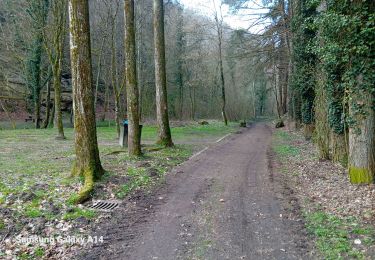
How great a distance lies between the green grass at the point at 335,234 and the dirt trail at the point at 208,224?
0.24 meters

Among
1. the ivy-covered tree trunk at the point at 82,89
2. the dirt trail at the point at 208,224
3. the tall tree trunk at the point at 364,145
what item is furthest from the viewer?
the ivy-covered tree trunk at the point at 82,89

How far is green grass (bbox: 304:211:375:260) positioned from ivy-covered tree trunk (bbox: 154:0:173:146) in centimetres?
845

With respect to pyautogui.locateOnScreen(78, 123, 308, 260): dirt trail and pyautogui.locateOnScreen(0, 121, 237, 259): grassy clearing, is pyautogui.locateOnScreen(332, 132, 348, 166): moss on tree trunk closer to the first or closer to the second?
pyautogui.locateOnScreen(78, 123, 308, 260): dirt trail

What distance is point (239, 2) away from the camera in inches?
960

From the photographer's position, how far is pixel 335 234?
4555 millimetres

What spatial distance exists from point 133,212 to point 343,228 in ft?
11.5

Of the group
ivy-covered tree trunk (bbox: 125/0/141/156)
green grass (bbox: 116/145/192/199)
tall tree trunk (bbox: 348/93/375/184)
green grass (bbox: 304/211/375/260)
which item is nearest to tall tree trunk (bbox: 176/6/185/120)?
green grass (bbox: 116/145/192/199)

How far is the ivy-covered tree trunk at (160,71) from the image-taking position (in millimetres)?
12828

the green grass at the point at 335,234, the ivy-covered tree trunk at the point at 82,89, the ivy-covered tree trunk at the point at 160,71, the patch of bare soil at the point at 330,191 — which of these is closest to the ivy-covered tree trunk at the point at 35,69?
the ivy-covered tree trunk at the point at 160,71

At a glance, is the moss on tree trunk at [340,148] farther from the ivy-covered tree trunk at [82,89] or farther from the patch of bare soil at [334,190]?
the ivy-covered tree trunk at [82,89]

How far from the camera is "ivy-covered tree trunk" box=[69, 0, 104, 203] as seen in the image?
7008mm

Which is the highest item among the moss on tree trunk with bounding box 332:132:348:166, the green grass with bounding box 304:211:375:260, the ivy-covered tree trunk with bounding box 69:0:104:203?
the ivy-covered tree trunk with bounding box 69:0:104:203

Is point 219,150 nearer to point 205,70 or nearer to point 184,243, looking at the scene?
point 184,243

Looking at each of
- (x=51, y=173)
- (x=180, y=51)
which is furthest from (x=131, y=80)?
(x=180, y=51)
